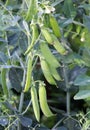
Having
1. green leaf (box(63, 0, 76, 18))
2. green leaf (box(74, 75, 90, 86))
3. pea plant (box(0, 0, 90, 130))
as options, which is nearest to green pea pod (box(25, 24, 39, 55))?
pea plant (box(0, 0, 90, 130))

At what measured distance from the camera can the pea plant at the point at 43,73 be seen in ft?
3.39

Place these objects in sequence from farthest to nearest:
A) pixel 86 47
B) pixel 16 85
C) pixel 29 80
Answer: pixel 16 85, pixel 86 47, pixel 29 80

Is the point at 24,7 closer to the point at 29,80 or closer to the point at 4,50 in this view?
the point at 4,50

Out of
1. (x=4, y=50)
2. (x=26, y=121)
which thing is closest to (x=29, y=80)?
(x=26, y=121)

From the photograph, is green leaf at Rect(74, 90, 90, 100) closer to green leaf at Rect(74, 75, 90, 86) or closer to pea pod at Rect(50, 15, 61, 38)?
green leaf at Rect(74, 75, 90, 86)

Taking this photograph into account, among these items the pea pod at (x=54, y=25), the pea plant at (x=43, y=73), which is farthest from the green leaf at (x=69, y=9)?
the pea pod at (x=54, y=25)

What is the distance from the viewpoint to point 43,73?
111 cm

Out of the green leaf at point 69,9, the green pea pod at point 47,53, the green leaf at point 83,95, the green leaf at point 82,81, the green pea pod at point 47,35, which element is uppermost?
the green pea pod at point 47,35

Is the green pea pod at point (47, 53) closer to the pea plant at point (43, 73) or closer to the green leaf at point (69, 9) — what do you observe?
the pea plant at point (43, 73)

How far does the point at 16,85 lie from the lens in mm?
1234

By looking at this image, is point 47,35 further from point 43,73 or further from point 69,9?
point 69,9

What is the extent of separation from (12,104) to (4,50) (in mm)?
217

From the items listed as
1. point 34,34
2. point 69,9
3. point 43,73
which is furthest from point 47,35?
point 69,9

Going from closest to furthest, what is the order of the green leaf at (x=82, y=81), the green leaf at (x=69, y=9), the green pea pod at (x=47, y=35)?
the green pea pod at (x=47, y=35), the green leaf at (x=82, y=81), the green leaf at (x=69, y=9)
